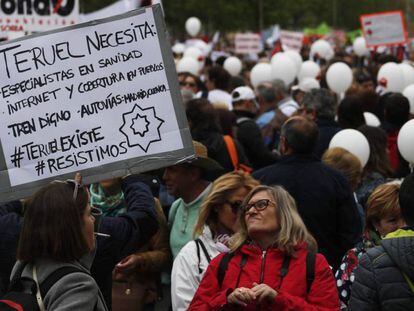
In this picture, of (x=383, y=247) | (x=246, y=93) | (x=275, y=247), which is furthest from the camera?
(x=246, y=93)

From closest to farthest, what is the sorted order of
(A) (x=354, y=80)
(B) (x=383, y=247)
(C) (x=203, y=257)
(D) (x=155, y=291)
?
(B) (x=383, y=247), (C) (x=203, y=257), (D) (x=155, y=291), (A) (x=354, y=80)

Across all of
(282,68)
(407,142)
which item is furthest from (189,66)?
(407,142)

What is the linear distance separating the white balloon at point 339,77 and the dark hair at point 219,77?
1418 mm

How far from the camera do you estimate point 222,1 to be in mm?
48719

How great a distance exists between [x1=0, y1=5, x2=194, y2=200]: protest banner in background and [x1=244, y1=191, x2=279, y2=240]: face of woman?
41 centimetres

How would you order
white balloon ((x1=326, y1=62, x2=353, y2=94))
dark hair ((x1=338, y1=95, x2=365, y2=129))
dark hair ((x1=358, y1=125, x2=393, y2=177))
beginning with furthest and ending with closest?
1. white balloon ((x1=326, y1=62, x2=353, y2=94))
2. dark hair ((x1=338, y1=95, x2=365, y2=129))
3. dark hair ((x1=358, y1=125, x2=393, y2=177))

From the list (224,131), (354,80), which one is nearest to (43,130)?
(224,131)

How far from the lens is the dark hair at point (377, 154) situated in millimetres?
7484

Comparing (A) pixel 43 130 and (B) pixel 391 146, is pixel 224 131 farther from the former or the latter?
(A) pixel 43 130

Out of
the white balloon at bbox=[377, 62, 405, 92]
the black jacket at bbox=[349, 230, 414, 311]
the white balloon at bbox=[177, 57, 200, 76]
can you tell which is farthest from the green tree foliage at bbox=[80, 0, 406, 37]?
Result: the black jacket at bbox=[349, 230, 414, 311]

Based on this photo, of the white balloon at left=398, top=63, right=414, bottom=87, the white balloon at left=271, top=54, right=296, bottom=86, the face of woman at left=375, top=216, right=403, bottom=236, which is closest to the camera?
the face of woman at left=375, top=216, right=403, bottom=236

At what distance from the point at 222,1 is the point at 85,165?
44.7 meters

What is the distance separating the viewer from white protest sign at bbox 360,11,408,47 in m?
17.1

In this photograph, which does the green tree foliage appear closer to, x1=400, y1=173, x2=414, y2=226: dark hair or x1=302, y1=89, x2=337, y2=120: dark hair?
x1=302, y1=89, x2=337, y2=120: dark hair
